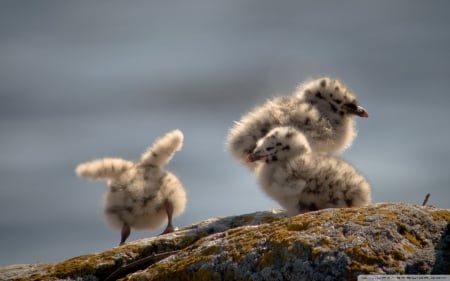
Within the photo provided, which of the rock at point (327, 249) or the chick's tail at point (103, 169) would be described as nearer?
the rock at point (327, 249)

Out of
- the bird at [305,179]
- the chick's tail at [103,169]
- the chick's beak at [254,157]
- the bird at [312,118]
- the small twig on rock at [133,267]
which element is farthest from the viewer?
the chick's tail at [103,169]

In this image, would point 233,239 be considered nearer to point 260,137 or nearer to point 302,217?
point 302,217

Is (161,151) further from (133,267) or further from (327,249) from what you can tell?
(327,249)

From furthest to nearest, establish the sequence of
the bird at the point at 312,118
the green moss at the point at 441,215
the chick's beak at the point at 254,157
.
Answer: the bird at the point at 312,118
the chick's beak at the point at 254,157
the green moss at the point at 441,215

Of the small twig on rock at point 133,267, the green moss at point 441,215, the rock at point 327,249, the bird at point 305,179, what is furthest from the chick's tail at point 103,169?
the green moss at point 441,215

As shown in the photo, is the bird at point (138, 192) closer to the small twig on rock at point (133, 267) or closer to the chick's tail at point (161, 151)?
the chick's tail at point (161, 151)

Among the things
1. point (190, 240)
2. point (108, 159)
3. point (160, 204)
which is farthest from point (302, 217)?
point (108, 159)
